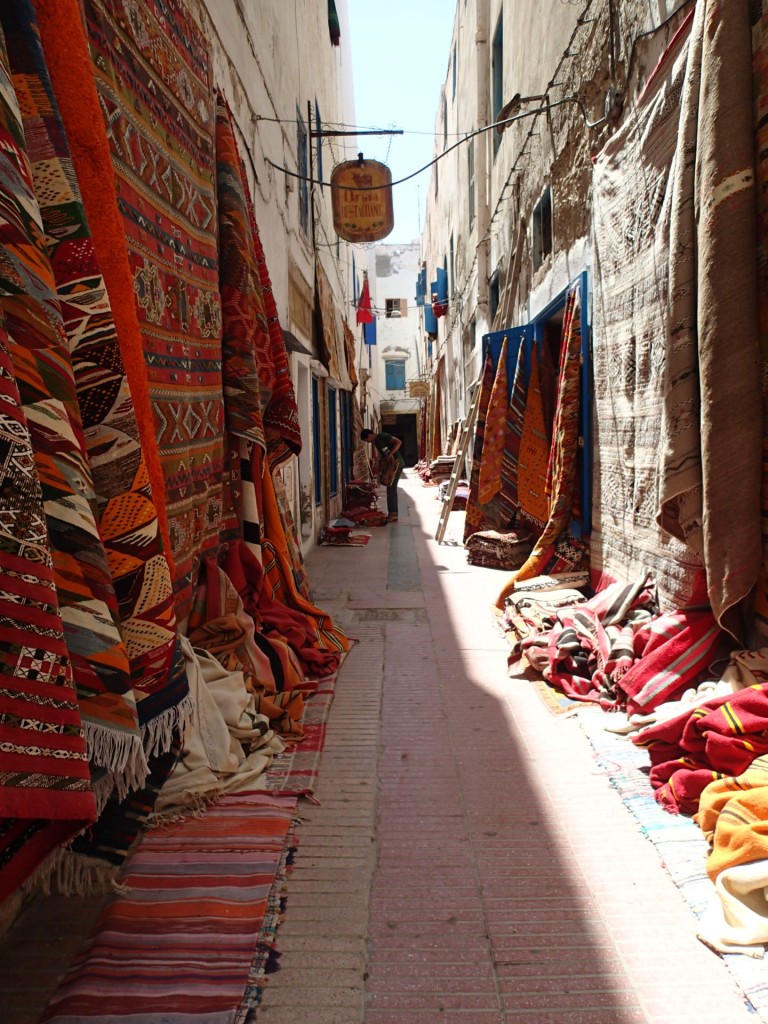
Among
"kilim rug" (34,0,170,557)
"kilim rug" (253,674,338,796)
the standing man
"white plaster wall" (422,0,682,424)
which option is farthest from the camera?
the standing man

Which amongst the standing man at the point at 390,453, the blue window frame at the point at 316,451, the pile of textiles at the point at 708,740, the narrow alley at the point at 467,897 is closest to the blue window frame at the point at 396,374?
the standing man at the point at 390,453

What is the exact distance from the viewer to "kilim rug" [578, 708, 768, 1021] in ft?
5.59

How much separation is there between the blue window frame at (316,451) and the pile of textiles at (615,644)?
4599 mm

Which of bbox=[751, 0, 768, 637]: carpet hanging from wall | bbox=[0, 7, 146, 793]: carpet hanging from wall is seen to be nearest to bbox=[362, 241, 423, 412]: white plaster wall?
bbox=[751, 0, 768, 637]: carpet hanging from wall

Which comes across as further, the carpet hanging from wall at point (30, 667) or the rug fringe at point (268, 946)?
the rug fringe at point (268, 946)

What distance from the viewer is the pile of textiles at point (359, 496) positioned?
12.1m

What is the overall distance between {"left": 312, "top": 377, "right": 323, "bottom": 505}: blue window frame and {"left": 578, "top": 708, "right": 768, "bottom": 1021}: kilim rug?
6261mm

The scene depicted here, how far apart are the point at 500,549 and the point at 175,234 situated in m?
4.84

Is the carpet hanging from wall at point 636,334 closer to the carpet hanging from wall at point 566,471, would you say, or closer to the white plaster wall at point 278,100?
the carpet hanging from wall at point 566,471

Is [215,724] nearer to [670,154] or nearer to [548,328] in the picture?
[670,154]

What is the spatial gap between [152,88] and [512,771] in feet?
10.3

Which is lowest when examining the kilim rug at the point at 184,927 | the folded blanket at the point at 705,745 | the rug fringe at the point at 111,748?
the kilim rug at the point at 184,927

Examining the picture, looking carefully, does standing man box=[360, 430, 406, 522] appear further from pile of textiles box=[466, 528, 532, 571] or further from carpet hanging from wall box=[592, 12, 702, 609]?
carpet hanging from wall box=[592, 12, 702, 609]

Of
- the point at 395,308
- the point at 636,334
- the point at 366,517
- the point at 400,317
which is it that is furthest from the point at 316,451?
the point at 400,317
